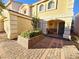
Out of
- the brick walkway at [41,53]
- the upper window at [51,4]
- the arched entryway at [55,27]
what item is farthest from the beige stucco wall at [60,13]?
the brick walkway at [41,53]

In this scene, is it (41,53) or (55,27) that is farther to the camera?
(55,27)

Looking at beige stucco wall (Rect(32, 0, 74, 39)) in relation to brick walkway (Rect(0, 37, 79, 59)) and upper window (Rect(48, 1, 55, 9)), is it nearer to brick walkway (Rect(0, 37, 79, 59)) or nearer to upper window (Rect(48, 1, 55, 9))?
upper window (Rect(48, 1, 55, 9))

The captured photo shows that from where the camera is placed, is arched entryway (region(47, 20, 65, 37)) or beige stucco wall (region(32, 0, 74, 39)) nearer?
beige stucco wall (region(32, 0, 74, 39))

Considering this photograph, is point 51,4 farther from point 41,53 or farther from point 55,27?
point 41,53

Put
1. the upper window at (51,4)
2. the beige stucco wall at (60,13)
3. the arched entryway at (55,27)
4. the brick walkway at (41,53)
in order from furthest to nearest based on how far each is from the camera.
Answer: the arched entryway at (55,27), the upper window at (51,4), the beige stucco wall at (60,13), the brick walkway at (41,53)

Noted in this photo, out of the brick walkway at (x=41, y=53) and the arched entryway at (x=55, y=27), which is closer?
the brick walkway at (x=41, y=53)

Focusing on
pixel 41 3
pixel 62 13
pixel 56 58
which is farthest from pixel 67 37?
pixel 41 3

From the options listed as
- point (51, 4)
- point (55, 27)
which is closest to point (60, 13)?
point (51, 4)

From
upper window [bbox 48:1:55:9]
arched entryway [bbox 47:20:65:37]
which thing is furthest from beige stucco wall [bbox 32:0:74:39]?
arched entryway [bbox 47:20:65:37]

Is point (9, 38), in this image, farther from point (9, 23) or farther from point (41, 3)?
point (41, 3)

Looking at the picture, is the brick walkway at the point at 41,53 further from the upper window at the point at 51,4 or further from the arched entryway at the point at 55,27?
the arched entryway at the point at 55,27

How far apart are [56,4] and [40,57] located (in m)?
9.28

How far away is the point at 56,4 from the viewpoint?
12109mm

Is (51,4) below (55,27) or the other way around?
the other way around
